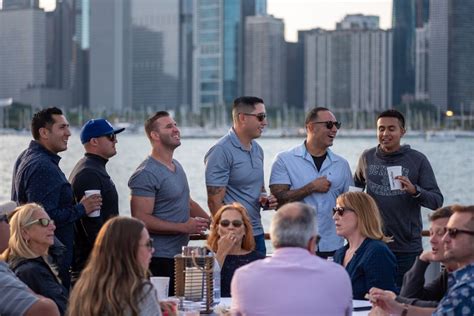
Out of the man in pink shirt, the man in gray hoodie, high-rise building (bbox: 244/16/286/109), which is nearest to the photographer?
the man in pink shirt

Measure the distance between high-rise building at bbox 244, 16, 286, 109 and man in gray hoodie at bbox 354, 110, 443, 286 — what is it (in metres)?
119

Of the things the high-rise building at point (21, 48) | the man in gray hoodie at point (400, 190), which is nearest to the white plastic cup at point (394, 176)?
the man in gray hoodie at point (400, 190)

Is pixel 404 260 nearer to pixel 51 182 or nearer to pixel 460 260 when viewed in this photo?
pixel 51 182

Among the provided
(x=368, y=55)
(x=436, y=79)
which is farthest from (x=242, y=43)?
(x=436, y=79)

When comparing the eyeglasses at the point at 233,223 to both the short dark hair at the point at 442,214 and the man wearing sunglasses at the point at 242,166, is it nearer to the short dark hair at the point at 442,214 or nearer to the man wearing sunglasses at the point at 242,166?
the man wearing sunglasses at the point at 242,166

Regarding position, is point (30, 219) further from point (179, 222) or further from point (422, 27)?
point (422, 27)

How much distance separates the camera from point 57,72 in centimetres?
13625

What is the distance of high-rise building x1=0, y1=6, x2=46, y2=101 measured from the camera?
136m

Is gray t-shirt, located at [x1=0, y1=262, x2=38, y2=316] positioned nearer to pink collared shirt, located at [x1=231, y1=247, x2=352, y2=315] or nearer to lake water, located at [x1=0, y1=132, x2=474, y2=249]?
pink collared shirt, located at [x1=231, y1=247, x2=352, y2=315]

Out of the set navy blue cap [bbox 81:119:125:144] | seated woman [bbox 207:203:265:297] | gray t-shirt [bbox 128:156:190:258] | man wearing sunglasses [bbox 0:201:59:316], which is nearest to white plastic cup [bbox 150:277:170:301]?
man wearing sunglasses [bbox 0:201:59:316]

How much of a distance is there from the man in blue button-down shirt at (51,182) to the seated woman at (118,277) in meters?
2.06

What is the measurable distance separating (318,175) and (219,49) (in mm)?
130885

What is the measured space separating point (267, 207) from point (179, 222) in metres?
0.64

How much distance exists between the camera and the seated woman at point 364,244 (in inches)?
217
